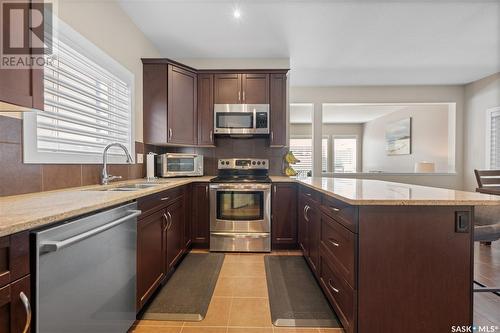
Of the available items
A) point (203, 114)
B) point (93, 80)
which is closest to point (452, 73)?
point (203, 114)

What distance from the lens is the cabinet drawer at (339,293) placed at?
4.35ft

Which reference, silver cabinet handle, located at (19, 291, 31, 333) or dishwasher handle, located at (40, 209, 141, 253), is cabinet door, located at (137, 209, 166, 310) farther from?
silver cabinet handle, located at (19, 291, 31, 333)

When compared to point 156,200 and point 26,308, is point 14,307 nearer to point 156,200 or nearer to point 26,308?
point 26,308

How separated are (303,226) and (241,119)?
1610mm

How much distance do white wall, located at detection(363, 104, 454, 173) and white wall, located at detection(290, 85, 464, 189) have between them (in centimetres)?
45

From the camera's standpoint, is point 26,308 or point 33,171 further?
point 33,171

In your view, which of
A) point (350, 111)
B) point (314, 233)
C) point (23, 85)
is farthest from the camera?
point (350, 111)

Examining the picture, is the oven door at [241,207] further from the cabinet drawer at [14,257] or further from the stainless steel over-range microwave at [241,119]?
the cabinet drawer at [14,257]

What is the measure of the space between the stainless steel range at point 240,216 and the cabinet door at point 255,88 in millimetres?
1152

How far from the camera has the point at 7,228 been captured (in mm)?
715

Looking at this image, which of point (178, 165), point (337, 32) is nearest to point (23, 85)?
point (178, 165)

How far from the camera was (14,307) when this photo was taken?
2.47ft

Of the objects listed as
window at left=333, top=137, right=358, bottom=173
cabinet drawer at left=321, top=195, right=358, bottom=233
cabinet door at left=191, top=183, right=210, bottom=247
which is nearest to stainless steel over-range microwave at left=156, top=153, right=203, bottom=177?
cabinet door at left=191, top=183, right=210, bottom=247

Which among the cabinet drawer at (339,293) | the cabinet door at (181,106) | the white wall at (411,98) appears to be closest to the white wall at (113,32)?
the cabinet door at (181,106)
